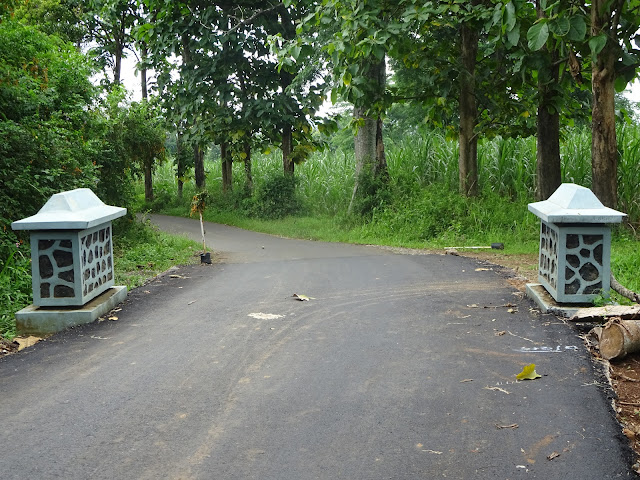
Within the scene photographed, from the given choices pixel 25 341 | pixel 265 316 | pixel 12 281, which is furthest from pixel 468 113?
pixel 25 341

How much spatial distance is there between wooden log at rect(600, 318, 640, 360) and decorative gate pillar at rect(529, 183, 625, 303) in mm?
1094

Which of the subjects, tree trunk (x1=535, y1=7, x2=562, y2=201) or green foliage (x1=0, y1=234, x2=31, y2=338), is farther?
tree trunk (x1=535, y1=7, x2=562, y2=201)

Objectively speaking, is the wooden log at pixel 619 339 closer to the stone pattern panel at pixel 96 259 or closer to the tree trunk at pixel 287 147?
the stone pattern panel at pixel 96 259

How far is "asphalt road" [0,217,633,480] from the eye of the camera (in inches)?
140

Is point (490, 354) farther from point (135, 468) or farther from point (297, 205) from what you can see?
point (297, 205)

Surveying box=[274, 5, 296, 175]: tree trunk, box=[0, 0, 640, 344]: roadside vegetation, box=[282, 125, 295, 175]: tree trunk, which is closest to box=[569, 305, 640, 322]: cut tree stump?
box=[0, 0, 640, 344]: roadside vegetation

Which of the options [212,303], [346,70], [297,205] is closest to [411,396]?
[212,303]

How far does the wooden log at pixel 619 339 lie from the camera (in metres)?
4.95

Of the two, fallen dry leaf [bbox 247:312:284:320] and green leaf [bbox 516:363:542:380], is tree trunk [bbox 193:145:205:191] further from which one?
green leaf [bbox 516:363:542:380]

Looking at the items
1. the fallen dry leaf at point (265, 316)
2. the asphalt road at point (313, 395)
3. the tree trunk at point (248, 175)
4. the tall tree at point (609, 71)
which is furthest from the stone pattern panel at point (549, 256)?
the tree trunk at point (248, 175)

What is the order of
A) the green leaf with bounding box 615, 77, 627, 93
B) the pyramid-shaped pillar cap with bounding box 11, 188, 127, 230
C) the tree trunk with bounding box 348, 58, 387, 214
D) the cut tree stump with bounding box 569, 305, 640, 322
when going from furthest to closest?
the tree trunk with bounding box 348, 58, 387, 214 < the green leaf with bounding box 615, 77, 627, 93 < the pyramid-shaped pillar cap with bounding box 11, 188, 127, 230 < the cut tree stump with bounding box 569, 305, 640, 322

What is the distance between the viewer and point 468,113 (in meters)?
14.8

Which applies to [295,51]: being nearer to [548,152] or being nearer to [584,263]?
[548,152]

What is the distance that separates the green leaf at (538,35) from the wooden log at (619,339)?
3.69 metres
